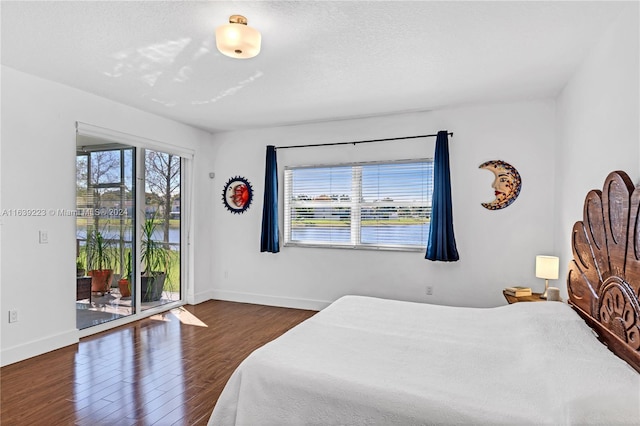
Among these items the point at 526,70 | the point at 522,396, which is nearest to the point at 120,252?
the point at 522,396

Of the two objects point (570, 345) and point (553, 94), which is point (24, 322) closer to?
point (570, 345)

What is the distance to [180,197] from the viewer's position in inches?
206

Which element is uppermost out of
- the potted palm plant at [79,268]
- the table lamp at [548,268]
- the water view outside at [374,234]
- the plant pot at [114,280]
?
the water view outside at [374,234]

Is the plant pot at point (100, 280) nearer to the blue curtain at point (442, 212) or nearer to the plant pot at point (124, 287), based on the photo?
the plant pot at point (124, 287)

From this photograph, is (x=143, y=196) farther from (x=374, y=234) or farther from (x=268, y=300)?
(x=374, y=234)

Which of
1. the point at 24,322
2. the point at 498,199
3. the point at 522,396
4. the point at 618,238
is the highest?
the point at 498,199

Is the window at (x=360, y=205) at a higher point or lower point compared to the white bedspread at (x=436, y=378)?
higher

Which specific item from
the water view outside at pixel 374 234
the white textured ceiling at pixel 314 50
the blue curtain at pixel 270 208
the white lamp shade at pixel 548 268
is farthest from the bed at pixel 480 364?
the blue curtain at pixel 270 208

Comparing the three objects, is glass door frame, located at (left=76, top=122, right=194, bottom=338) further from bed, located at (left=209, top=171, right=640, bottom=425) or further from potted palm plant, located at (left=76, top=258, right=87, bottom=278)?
bed, located at (left=209, top=171, right=640, bottom=425)

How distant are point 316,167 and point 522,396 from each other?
3.85m

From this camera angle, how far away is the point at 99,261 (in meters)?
4.21

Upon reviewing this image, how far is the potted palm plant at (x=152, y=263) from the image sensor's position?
4.70 m

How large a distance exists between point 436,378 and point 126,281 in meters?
4.00

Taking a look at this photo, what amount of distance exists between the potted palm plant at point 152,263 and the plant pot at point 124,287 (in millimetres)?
222
